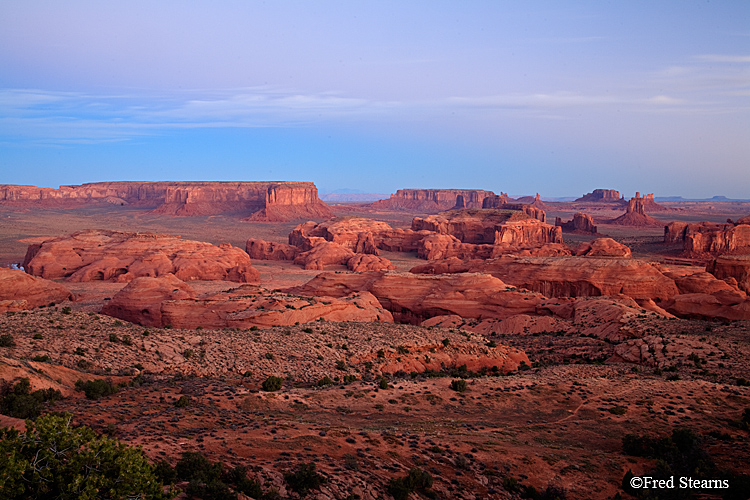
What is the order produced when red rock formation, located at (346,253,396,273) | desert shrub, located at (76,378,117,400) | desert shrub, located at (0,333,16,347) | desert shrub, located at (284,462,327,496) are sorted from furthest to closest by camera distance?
red rock formation, located at (346,253,396,273), desert shrub, located at (0,333,16,347), desert shrub, located at (76,378,117,400), desert shrub, located at (284,462,327,496)

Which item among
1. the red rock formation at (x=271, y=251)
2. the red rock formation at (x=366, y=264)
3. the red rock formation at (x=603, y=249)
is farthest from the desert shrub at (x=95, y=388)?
the red rock formation at (x=271, y=251)

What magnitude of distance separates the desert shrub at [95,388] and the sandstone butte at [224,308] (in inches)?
522

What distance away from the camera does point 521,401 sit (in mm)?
20094

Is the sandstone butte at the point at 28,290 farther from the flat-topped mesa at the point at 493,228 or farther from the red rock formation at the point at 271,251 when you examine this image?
the flat-topped mesa at the point at 493,228

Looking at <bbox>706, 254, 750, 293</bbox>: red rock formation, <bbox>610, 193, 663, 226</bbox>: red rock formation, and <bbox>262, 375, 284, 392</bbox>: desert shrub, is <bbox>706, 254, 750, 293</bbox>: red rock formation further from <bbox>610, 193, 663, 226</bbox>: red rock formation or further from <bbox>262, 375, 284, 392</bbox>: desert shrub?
<bbox>610, 193, 663, 226</bbox>: red rock formation

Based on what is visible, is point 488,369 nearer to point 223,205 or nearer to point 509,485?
point 509,485

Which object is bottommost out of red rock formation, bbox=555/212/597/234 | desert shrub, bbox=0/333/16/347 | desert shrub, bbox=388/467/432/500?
desert shrub, bbox=388/467/432/500

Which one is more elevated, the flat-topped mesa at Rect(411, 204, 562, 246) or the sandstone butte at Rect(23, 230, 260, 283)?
the flat-topped mesa at Rect(411, 204, 562, 246)

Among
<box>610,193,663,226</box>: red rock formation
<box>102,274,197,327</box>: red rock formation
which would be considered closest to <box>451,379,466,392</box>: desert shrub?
<box>102,274,197,327</box>: red rock formation

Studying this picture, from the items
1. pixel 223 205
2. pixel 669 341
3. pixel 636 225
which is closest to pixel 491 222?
pixel 636 225

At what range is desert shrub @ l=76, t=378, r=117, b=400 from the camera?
15883 millimetres

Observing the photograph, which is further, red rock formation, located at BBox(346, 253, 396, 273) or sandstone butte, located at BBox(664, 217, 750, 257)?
sandstone butte, located at BBox(664, 217, 750, 257)

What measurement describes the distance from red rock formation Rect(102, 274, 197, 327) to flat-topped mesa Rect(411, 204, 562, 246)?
71.5 m

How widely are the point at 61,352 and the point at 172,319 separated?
31.7ft
